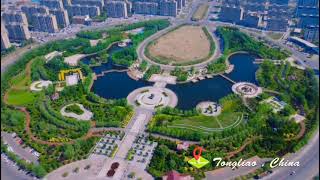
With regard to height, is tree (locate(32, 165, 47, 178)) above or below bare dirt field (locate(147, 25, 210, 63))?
below

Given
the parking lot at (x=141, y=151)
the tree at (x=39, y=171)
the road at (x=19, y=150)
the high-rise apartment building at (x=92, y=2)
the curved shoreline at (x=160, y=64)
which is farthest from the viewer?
the high-rise apartment building at (x=92, y=2)

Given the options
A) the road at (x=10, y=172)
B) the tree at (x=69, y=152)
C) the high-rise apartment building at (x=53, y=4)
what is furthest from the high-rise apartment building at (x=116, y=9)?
the road at (x=10, y=172)

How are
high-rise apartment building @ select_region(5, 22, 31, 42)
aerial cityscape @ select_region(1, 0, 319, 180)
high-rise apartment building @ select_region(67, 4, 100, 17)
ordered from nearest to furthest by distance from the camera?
aerial cityscape @ select_region(1, 0, 319, 180), high-rise apartment building @ select_region(5, 22, 31, 42), high-rise apartment building @ select_region(67, 4, 100, 17)

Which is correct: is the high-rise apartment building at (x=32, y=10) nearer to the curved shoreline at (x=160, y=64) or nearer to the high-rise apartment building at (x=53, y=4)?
the high-rise apartment building at (x=53, y=4)

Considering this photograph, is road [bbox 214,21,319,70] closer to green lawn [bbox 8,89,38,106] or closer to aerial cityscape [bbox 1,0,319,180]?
aerial cityscape [bbox 1,0,319,180]

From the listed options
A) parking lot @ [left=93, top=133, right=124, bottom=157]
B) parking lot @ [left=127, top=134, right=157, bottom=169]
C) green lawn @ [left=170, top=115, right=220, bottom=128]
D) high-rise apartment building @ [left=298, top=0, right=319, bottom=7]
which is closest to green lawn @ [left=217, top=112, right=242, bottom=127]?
green lawn @ [left=170, top=115, right=220, bottom=128]
